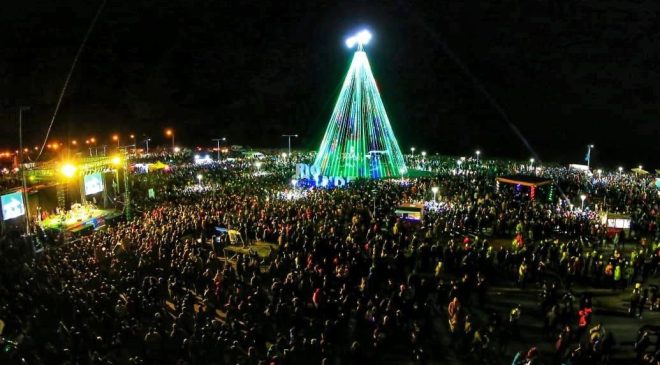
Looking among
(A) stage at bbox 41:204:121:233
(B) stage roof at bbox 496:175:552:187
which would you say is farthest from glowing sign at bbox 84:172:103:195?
(B) stage roof at bbox 496:175:552:187

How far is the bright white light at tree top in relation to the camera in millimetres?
29734

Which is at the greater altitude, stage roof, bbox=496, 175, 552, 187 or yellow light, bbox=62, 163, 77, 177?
yellow light, bbox=62, 163, 77, 177

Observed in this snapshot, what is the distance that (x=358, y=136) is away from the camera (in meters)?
32.8

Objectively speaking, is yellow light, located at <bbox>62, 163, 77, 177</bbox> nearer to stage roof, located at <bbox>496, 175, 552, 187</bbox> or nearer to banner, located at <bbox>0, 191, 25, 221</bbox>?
banner, located at <bbox>0, 191, 25, 221</bbox>

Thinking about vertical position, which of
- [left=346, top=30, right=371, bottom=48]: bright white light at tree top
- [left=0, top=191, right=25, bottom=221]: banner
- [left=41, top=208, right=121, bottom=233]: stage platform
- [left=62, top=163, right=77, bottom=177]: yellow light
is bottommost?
[left=41, top=208, right=121, bottom=233]: stage platform

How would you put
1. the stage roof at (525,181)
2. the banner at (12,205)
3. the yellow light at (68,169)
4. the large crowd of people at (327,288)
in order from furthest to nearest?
1. the stage roof at (525,181)
2. the yellow light at (68,169)
3. the banner at (12,205)
4. the large crowd of people at (327,288)

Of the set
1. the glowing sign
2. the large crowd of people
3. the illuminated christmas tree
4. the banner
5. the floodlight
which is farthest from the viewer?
the illuminated christmas tree

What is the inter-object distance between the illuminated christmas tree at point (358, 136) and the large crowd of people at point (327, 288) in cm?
1020

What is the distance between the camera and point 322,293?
1089 centimetres

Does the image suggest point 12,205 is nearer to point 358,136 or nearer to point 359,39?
point 358,136

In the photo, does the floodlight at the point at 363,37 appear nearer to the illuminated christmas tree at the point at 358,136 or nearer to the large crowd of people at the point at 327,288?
the illuminated christmas tree at the point at 358,136

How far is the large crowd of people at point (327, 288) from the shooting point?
359 inches

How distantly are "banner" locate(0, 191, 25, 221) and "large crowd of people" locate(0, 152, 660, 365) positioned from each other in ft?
8.87

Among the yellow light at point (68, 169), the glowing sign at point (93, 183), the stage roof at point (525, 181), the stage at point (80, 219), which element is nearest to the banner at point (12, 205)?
the stage at point (80, 219)
